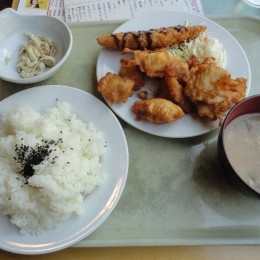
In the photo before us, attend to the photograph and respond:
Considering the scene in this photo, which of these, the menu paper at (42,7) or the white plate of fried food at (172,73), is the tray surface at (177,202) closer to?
the white plate of fried food at (172,73)

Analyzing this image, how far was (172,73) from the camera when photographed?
6.08 ft

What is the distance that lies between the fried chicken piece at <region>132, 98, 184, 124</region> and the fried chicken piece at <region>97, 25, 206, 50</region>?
1.48 ft

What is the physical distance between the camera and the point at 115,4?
2.57 meters

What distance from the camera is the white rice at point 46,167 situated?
1.50 m

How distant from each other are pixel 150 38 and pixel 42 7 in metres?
1.09

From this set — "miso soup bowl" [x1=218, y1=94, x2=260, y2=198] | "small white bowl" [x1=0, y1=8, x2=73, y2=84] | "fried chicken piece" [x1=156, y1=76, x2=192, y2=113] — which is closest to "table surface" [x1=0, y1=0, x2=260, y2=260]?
"miso soup bowl" [x1=218, y1=94, x2=260, y2=198]

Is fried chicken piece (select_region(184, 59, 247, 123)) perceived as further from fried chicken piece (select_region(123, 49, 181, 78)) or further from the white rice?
the white rice

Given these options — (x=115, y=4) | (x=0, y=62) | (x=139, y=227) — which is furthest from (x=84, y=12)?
(x=139, y=227)

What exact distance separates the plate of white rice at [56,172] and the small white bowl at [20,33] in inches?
13.7

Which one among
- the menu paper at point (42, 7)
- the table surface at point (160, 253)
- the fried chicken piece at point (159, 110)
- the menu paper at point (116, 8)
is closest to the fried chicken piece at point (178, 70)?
the fried chicken piece at point (159, 110)

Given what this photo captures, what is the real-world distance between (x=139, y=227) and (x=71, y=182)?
0.40 m

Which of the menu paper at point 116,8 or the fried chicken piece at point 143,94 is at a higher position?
the menu paper at point 116,8

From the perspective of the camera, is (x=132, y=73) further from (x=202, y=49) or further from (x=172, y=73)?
(x=202, y=49)

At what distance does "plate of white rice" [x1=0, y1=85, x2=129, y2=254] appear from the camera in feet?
4.87
